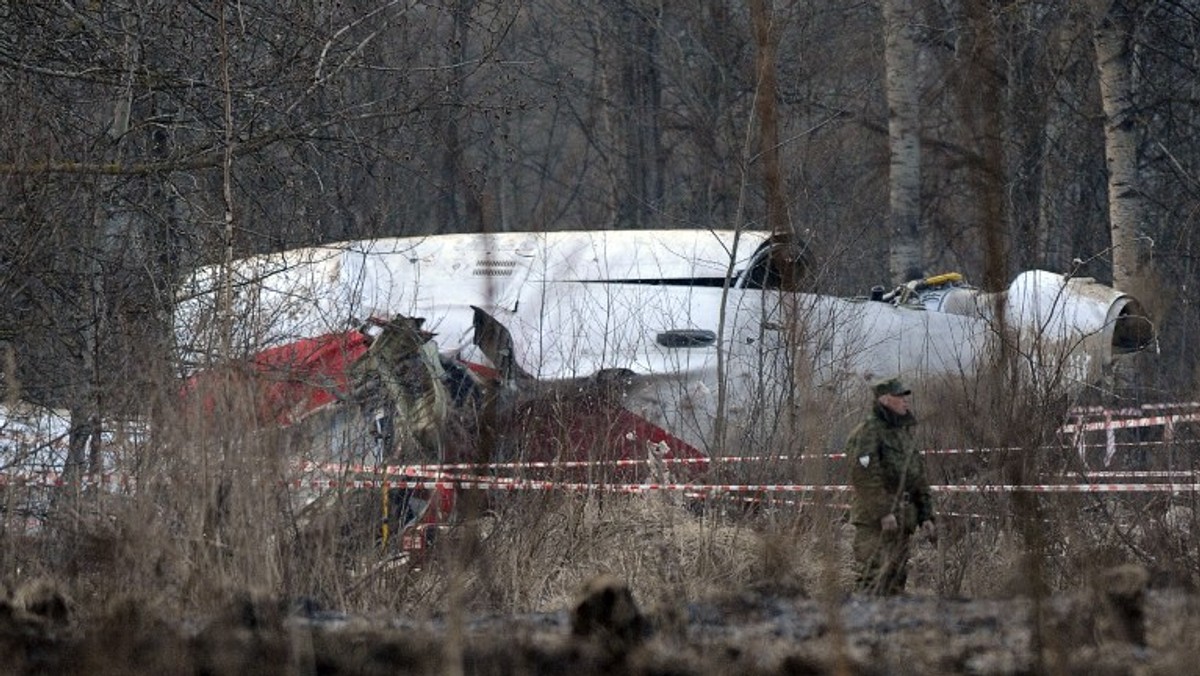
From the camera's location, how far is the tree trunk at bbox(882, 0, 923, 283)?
64.8 feet

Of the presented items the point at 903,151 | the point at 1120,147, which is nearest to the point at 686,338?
the point at 1120,147

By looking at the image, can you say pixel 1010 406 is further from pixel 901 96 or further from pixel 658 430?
pixel 901 96

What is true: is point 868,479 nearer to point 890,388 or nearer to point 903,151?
point 890,388

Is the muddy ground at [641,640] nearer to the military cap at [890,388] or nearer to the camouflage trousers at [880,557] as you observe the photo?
the camouflage trousers at [880,557]

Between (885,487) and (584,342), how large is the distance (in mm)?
4028

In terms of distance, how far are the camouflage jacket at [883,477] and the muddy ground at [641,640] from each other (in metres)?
3.73

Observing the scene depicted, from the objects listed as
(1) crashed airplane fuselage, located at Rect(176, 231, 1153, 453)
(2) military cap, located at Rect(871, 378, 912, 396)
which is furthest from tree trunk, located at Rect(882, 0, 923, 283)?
(2) military cap, located at Rect(871, 378, 912, 396)

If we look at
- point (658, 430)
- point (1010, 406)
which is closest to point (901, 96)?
point (658, 430)

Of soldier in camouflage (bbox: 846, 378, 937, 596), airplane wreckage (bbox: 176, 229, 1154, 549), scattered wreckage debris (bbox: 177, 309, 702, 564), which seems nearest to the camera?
scattered wreckage debris (bbox: 177, 309, 702, 564)

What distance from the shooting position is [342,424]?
381 inches

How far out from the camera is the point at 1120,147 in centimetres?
1642

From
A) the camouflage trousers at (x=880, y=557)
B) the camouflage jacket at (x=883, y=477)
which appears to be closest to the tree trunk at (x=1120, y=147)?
the camouflage jacket at (x=883, y=477)

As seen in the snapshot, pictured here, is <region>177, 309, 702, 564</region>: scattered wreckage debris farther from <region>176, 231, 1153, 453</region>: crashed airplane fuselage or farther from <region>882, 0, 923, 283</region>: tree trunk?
<region>882, 0, 923, 283</region>: tree trunk

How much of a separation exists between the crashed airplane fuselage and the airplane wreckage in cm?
2
